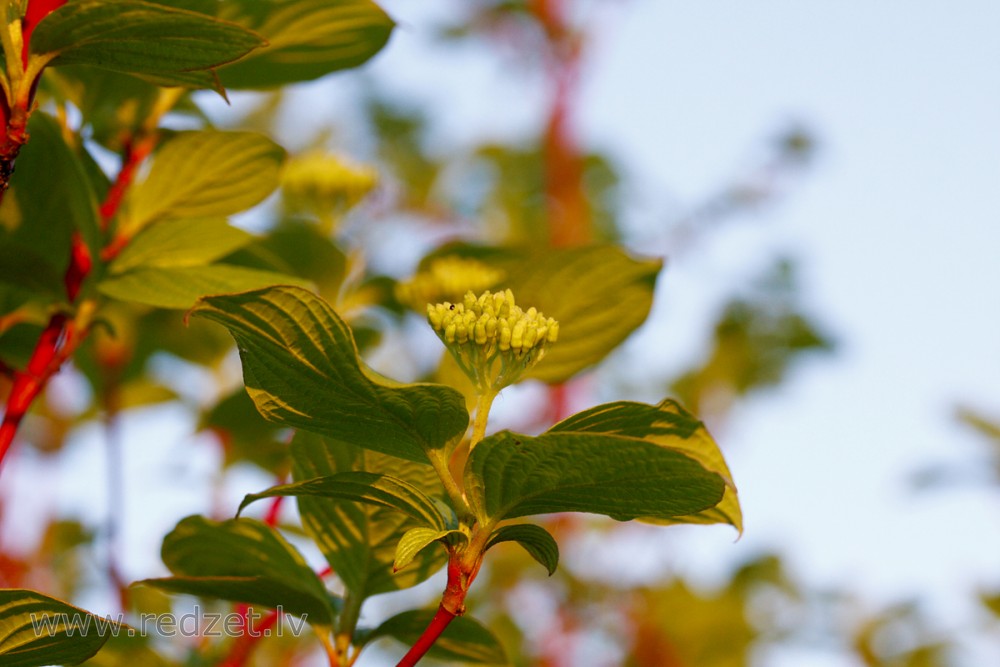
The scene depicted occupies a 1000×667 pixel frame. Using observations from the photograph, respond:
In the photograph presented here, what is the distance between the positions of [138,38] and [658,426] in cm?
36

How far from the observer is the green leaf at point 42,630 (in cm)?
50

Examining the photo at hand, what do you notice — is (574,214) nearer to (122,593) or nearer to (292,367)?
(122,593)

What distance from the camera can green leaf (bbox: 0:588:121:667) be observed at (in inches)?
19.6

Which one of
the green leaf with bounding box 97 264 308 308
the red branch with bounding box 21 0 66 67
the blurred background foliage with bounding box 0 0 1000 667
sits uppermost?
the red branch with bounding box 21 0 66 67

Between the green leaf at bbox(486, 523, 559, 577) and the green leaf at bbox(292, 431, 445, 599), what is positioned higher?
the green leaf at bbox(486, 523, 559, 577)

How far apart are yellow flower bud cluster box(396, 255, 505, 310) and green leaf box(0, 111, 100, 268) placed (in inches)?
13.3

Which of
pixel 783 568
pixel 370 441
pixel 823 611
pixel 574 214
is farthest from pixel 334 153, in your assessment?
pixel 823 611

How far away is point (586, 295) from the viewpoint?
75 centimetres

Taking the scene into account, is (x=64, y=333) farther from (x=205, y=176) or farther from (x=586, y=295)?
(x=586, y=295)

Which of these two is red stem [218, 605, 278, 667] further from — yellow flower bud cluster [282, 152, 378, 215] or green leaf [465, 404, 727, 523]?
yellow flower bud cluster [282, 152, 378, 215]

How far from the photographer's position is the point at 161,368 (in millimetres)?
1695

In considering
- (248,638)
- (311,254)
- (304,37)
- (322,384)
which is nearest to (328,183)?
(311,254)

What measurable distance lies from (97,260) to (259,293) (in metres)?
0.32

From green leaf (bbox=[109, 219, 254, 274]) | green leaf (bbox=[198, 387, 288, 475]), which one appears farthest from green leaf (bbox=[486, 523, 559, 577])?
green leaf (bbox=[198, 387, 288, 475])
